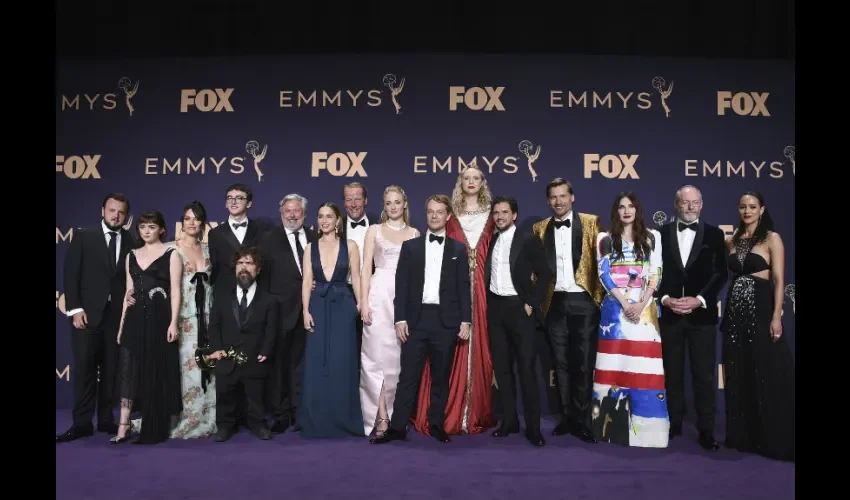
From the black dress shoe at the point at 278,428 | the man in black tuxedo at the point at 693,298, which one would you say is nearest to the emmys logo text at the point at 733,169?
the man in black tuxedo at the point at 693,298

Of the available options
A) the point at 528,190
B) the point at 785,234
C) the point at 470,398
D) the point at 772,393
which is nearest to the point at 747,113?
the point at 785,234

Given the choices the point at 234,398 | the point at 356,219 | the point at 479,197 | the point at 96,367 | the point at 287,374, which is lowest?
the point at 234,398

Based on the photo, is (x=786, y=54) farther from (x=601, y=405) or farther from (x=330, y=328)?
(x=330, y=328)

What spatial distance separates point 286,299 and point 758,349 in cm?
344

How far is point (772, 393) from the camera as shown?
4320 millimetres

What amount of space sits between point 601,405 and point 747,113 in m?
3.36

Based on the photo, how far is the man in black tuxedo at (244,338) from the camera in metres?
4.69

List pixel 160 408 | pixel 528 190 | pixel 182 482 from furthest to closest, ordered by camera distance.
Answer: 1. pixel 528 190
2. pixel 160 408
3. pixel 182 482

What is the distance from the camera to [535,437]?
4570mm

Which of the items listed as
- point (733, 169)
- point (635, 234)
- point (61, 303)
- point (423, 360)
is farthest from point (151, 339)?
point (733, 169)

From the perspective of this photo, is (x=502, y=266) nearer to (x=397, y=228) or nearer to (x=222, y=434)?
(x=397, y=228)

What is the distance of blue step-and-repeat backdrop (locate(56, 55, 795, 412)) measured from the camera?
6.06 m

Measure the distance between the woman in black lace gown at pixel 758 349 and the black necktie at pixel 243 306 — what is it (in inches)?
137

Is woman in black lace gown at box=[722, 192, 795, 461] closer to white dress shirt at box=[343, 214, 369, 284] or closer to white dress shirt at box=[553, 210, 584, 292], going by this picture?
white dress shirt at box=[553, 210, 584, 292]
